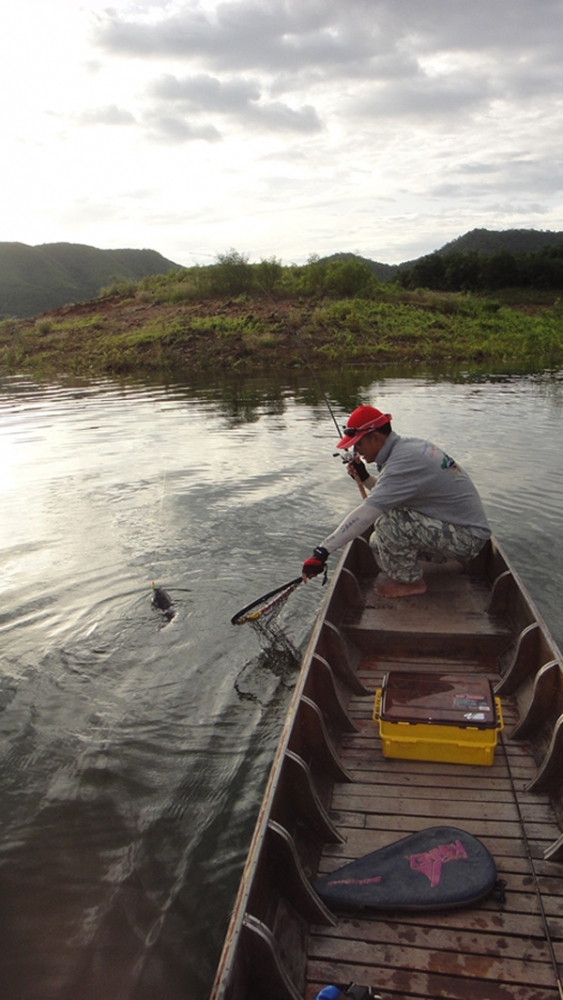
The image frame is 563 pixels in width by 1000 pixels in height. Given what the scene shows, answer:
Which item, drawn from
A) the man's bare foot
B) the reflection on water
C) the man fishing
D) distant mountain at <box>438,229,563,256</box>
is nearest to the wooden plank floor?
the reflection on water

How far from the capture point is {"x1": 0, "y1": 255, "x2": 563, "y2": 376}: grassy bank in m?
32.4

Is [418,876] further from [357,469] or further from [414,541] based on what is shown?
[357,469]

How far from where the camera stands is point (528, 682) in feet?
14.8

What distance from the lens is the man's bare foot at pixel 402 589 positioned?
19.8ft

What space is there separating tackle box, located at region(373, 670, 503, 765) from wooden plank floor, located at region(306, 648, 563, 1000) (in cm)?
8

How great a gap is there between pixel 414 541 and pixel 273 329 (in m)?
29.6

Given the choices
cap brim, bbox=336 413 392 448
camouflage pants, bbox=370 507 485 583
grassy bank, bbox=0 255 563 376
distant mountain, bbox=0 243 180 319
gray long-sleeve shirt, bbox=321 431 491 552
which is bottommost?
camouflage pants, bbox=370 507 485 583

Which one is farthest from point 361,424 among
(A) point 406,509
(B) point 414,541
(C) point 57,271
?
(C) point 57,271

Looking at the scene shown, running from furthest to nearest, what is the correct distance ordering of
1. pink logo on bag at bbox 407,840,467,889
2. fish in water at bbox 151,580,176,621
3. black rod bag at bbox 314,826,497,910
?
1. fish in water at bbox 151,580,176,621
2. pink logo on bag at bbox 407,840,467,889
3. black rod bag at bbox 314,826,497,910

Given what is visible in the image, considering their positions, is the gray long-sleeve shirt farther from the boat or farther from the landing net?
the landing net

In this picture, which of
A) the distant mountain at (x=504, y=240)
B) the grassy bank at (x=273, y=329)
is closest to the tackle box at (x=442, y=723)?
the grassy bank at (x=273, y=329)

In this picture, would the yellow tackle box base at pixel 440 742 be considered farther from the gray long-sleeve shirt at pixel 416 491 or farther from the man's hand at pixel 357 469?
the man's hand at pixel 357 469

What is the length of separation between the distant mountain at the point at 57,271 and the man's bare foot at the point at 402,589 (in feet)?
330

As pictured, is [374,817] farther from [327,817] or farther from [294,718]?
[294,718]
